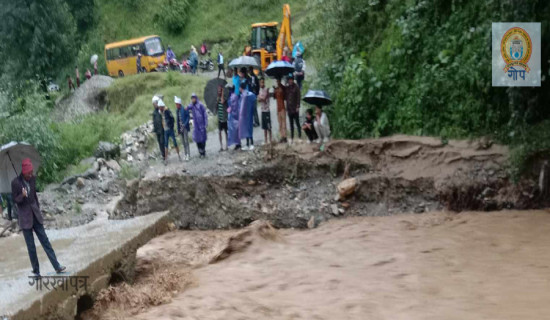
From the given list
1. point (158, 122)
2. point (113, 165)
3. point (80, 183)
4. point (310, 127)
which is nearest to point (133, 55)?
point (113, 165)

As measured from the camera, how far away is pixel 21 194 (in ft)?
23.7

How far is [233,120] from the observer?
50.2ft

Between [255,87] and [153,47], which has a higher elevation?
[153,47]

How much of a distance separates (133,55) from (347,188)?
2508cm

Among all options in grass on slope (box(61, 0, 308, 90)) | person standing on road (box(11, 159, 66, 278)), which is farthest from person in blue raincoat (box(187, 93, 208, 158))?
grass on slope (box(61, 0, 308, 90))

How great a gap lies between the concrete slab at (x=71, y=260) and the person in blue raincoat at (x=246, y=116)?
411cm

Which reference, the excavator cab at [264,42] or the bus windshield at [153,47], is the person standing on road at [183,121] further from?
the bus windshield at [153,47]

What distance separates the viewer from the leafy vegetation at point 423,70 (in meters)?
11.4

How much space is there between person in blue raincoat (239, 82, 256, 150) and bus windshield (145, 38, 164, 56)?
20.4 metres

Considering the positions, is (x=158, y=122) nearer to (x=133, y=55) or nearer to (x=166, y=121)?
(x=166, y=121)

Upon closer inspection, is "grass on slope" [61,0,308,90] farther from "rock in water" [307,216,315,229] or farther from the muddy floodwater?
the muddy floodwater

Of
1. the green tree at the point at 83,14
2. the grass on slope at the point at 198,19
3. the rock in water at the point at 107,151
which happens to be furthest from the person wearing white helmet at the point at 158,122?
the green tree at the point at 83,14

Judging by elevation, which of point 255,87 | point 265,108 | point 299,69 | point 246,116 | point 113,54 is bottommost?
point 246,116

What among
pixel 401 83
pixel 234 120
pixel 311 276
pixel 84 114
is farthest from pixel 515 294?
pixel 84 114
